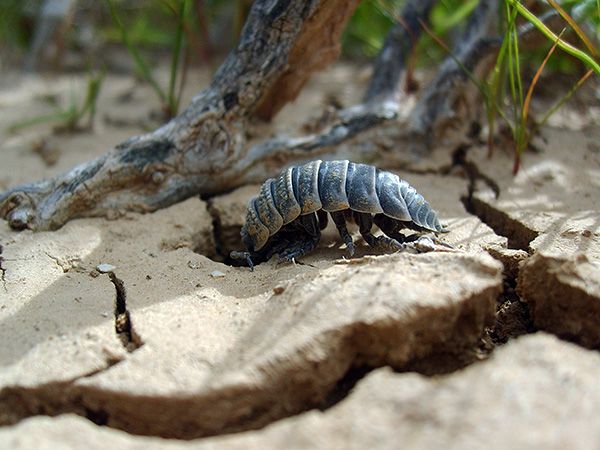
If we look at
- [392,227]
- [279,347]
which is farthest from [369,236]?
[279,347]

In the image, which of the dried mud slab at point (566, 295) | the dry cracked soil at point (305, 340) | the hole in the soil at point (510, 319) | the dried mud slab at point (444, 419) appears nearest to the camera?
the dried mud slab at point (444, 419)

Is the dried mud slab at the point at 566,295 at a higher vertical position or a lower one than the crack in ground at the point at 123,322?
higher

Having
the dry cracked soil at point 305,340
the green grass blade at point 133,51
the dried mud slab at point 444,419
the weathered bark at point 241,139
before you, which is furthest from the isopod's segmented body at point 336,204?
the green grass blade at point 133,51

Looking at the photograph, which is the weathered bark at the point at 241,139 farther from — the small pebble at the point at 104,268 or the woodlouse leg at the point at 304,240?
the woodlouse leg at the point at 304,240

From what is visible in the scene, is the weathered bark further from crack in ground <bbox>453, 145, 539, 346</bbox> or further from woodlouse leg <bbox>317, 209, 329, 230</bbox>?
woodlouse leg <bbox>317, 209, 329, 230</bbox>

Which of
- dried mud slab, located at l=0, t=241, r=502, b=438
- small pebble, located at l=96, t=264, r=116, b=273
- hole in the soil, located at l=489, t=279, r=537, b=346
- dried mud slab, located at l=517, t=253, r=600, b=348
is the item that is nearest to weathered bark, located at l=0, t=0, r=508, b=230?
small pebble, located at l=96, t=264, r=116, b=273

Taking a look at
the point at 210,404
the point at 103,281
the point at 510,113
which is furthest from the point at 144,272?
the point at 510,113
